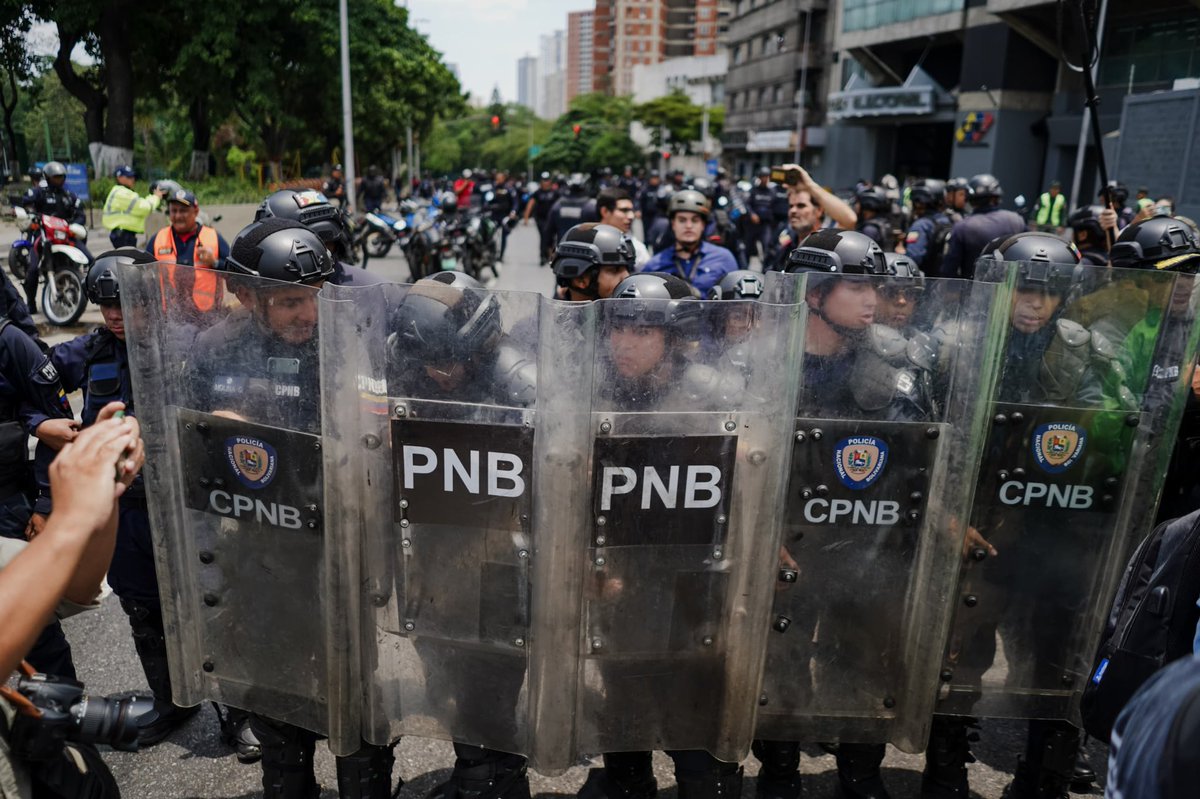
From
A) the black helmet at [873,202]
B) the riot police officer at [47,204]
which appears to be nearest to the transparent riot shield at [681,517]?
the black helmet at [873,202]

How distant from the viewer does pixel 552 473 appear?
81.3 inches

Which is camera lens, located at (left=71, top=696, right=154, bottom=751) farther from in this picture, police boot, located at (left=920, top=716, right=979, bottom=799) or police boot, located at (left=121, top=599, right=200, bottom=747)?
police boot, located at (left=920, top=716, right=979, bottom=799)

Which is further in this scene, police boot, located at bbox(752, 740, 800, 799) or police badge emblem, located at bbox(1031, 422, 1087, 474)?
police boot, located at bbox(752, 740, 800, 799)

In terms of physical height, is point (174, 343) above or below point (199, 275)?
below

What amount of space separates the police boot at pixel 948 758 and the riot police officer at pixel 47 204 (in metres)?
10.6

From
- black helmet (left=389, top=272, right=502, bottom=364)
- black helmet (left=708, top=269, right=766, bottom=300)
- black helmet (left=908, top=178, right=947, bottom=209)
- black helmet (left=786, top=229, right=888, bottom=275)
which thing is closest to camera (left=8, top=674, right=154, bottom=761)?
black helmet (left=389, top=272, right=502, bottom=364)

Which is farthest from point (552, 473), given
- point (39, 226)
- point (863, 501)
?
point (39, 226)

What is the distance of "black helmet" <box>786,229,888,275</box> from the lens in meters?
3.20

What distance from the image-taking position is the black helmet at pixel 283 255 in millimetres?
3117

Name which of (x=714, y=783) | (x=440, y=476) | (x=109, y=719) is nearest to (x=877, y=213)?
(x=714, y=783)

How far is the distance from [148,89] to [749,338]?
109 ft

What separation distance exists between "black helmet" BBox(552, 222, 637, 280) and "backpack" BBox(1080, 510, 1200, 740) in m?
2.74

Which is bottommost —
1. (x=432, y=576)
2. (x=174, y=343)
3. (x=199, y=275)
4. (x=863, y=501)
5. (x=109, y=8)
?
(x=432, y=576)

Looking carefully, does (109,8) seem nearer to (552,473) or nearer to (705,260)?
(705,260)
